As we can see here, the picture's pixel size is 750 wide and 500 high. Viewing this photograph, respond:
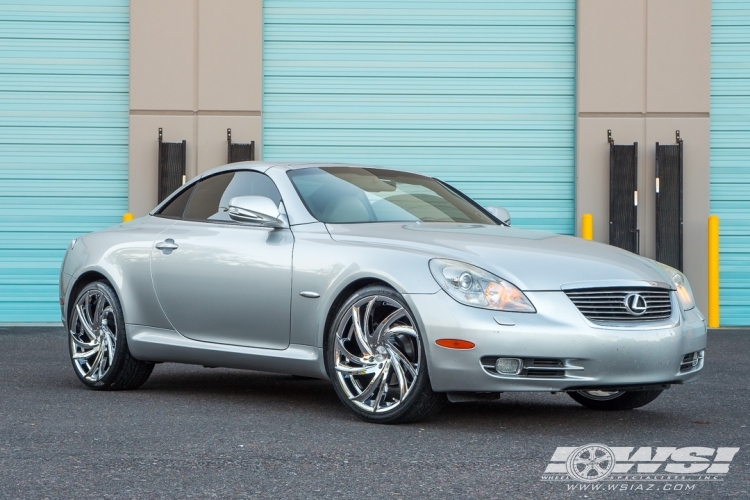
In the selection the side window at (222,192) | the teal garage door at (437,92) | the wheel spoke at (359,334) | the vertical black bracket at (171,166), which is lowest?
the wheel spoke at (359,334)

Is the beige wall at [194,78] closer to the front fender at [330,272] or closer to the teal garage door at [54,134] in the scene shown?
the teal garage door at [54,134]

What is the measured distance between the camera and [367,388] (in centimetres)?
572

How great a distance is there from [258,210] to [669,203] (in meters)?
8.52

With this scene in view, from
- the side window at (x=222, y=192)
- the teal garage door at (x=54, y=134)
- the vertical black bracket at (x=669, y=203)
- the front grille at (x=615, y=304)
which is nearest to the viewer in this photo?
the front grille at (x=615, y=304)

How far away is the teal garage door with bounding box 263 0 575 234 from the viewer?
46.1 ft

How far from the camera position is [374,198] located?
21.7 ft

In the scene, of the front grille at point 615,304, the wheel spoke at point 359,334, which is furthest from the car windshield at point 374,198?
the front grille at point 615,304

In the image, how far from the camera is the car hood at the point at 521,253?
5445 mm

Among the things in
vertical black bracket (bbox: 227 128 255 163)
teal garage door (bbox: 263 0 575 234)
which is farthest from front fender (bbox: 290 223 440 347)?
teal garage door (bbox: 263 0 575 234)

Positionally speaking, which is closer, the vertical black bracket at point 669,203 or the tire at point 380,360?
the tire at point 380,360

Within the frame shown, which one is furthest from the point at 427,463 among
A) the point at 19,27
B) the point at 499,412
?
the point at 19,27

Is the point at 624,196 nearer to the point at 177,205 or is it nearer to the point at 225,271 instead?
the point at 177,205

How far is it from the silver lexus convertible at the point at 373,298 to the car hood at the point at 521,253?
11 millimetres

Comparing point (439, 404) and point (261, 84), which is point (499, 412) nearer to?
point (439, 404)
